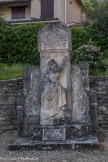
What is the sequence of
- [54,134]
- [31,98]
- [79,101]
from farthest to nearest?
[31,98] → [79,101] → [54,134]

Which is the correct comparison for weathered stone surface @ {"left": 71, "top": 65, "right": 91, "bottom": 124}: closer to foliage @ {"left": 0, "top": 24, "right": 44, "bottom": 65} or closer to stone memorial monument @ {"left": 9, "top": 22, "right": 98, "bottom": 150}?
stone memorial monument @ {"left": 9, "top": 22, "right": 98, "bottom": 150}

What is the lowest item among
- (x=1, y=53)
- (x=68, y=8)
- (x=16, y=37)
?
(x=1, y=53)

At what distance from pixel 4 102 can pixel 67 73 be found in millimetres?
2326

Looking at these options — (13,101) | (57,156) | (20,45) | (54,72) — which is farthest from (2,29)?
(57,156)

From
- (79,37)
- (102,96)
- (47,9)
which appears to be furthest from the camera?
(47,9)

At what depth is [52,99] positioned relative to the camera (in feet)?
15.8

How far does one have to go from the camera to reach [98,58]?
8.02 m

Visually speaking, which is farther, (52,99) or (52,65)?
(52,65)

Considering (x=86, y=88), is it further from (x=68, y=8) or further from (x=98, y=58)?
(x=68, y=8)

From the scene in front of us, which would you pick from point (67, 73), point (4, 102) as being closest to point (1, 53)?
point (4, 102)

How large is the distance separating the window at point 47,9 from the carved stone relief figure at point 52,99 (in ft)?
33.5

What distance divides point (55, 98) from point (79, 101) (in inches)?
24.1

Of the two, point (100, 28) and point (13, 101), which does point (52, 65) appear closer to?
point (13, 101)

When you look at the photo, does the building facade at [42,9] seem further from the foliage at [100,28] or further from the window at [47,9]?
the foliage at [100,28]
